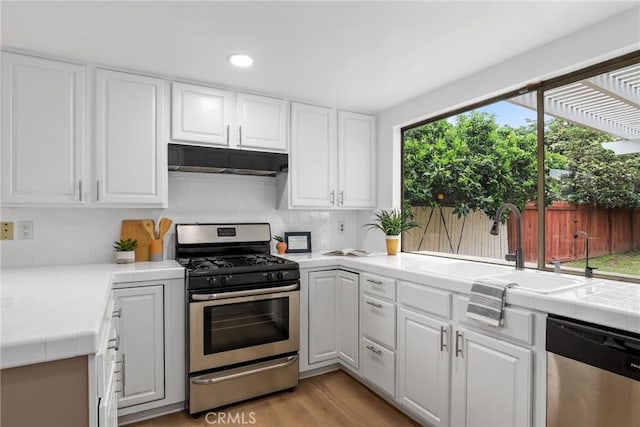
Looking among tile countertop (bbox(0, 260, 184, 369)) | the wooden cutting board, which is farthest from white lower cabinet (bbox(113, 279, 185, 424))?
the wooden cutting board

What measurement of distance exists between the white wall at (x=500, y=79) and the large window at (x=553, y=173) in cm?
13

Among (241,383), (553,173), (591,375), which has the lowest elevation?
(241,383)

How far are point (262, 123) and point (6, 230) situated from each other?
73.4 inches

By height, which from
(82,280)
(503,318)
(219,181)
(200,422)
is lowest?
(200,422)

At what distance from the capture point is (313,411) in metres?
2.41

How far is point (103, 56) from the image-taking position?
227 centimetres

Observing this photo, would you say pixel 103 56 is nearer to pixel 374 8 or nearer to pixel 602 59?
pixel 374 8

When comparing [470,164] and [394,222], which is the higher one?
[470,164]

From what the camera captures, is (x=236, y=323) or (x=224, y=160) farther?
(x=224, y=160)

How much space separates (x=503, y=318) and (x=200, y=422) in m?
1.89

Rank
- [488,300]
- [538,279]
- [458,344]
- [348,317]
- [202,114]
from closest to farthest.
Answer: [488,300]
[458,344]
[538,279]
[202,114]
[348,317]

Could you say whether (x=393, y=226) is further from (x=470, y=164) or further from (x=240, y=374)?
(x=240, y=374)

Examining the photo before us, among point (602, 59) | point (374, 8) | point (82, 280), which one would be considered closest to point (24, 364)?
point (82, 280)

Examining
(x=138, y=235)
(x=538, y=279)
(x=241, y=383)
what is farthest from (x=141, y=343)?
(x=538, y=279)
